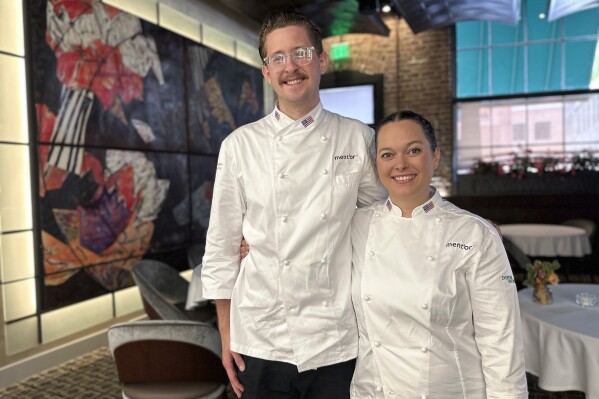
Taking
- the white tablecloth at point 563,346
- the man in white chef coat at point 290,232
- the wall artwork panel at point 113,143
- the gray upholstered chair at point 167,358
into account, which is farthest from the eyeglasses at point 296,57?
the wall artwork panel at point 113,143

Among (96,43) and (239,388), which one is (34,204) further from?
(239,388)

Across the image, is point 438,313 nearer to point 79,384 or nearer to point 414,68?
point 79,384

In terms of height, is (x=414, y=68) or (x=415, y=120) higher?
(x=414, y=68)

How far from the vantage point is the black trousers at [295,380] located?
1385 millimetres

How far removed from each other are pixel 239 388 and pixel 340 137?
31.9 inches

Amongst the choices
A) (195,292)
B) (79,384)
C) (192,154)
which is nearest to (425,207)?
(195,292)

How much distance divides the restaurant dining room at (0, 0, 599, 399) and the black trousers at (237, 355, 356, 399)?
0.35 feet

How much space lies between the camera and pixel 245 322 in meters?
1.45

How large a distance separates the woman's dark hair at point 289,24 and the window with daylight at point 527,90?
22.9 feet

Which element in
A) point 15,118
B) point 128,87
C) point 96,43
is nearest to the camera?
point 15,118

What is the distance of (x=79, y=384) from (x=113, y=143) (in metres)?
2.16

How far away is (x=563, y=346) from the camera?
7.67ft

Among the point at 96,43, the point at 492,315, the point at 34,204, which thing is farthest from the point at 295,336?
the point at 96,43

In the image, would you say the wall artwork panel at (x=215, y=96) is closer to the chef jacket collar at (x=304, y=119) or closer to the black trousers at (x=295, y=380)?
the chef jacket collar at (x=304, y=119)
